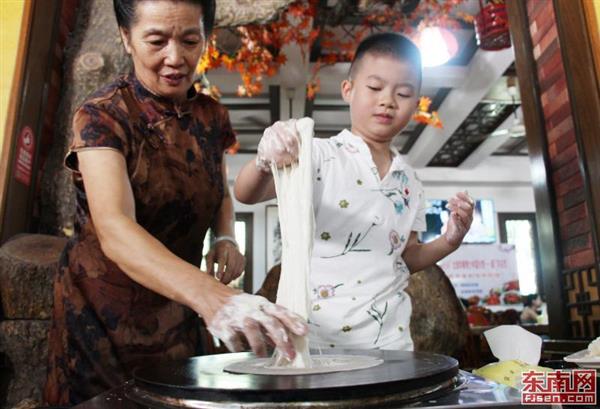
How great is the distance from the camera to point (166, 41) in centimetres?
137

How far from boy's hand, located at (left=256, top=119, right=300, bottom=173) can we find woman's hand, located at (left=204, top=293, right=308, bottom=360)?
40 cm

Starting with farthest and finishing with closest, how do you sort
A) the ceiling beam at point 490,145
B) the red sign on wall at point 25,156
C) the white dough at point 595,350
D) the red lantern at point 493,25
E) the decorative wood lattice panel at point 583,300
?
the ceiling beam at point 490,145 < the red lantern at point 493,25 < the decorative wood lattice panel at point 583,300 < the red sign on wall at point 25,156 < the white dough at point 595,350

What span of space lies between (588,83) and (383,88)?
1.79 m

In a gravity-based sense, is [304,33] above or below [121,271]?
above

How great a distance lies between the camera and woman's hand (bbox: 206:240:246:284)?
5.16ft

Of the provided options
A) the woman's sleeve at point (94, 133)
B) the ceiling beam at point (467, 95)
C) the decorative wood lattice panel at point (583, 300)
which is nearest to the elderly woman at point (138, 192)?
the woman's sleeve at point (94, 133)

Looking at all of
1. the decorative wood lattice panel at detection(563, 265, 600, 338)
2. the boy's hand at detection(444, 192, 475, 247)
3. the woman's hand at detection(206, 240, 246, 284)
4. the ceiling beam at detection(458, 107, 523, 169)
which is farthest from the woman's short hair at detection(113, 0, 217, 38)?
the ceiling beam at detection(458, 107, 523, 169)

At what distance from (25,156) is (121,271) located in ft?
4.54

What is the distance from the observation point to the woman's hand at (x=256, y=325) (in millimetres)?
826

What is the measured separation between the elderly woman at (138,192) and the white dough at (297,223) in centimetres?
29

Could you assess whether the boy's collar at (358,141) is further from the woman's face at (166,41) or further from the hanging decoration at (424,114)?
the hanging decoration at (424,114)

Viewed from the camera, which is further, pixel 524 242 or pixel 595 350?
pixel 524 242

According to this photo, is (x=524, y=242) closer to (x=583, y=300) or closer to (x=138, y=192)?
(x=583, y=300)

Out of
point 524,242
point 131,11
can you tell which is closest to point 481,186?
point 524,242
